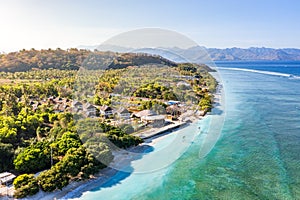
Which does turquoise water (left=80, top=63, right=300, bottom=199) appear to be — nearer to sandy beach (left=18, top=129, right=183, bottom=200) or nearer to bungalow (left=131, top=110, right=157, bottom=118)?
sandy beach (left=18, top=129, right=183, bottom=200)

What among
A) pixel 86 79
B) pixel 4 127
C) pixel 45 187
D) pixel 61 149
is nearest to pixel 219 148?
pixel 61 149

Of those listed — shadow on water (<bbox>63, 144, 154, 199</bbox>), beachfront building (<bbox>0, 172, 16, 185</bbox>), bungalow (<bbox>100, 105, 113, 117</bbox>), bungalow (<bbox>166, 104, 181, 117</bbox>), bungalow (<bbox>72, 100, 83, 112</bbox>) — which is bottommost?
shadow on water (<bbox>63, 144, 154, 199</bbox>)

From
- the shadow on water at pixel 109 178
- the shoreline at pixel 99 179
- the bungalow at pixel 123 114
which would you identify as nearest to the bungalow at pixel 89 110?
the bungalow at pixel 123 114

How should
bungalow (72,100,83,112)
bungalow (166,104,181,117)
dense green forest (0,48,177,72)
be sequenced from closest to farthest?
1. bungalow (72,100,83,112)
2. bungalow (166,104,181,117)
3. dense green forest (0,48,177,72)

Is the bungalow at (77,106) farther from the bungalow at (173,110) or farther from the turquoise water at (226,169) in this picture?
the turquoise water at (226,169)

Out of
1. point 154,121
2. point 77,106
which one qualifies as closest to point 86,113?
point 77,106

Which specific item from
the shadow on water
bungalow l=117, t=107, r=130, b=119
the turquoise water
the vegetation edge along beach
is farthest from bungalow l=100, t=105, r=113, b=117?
the shadow on water

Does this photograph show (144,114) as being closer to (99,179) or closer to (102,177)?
(102,177)

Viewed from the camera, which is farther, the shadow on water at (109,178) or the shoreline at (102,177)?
the shadow on water at (109,178)
